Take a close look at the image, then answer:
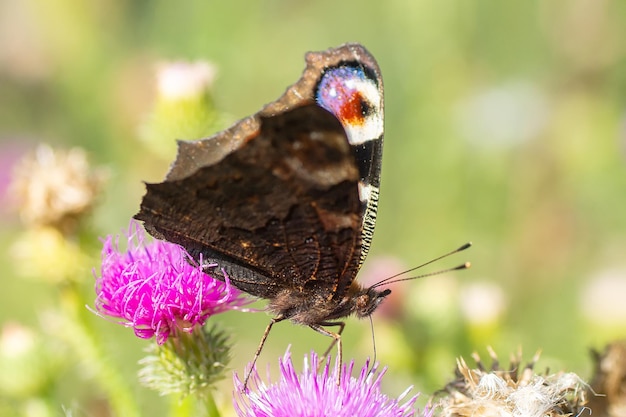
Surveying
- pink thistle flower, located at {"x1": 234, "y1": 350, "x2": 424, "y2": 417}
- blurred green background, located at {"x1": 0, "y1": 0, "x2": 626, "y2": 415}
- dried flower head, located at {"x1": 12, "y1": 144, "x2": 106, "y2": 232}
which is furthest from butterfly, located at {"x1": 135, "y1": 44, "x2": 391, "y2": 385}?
blurred green background, located at {"x1": 0, "y1": 0, "x2": 626, "y2": 415}

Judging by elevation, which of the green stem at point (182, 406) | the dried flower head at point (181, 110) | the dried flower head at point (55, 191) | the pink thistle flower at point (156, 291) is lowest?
the green stem at point (182, 406)

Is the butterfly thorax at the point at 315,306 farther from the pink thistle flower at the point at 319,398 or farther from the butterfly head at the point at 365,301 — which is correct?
the pink thistle flower at the point at 319,398

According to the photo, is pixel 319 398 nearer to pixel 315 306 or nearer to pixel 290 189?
pixel 315 306

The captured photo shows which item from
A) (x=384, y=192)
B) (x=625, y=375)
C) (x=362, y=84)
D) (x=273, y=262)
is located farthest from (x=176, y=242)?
(x=384, y=192)

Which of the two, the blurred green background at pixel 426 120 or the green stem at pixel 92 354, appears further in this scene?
the blurred green background at pixel 426 120

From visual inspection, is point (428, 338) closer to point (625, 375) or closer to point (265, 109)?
point (625, 375)

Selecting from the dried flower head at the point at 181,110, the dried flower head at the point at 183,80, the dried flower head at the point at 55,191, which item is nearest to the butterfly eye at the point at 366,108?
the dried flower head at the point at 181,110

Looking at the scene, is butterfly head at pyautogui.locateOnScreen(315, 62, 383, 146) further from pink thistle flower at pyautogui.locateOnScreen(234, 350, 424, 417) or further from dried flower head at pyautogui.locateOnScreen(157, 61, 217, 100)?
dried flower head at pyautogui.locateOnScreen(157, 61, 217, 100)
